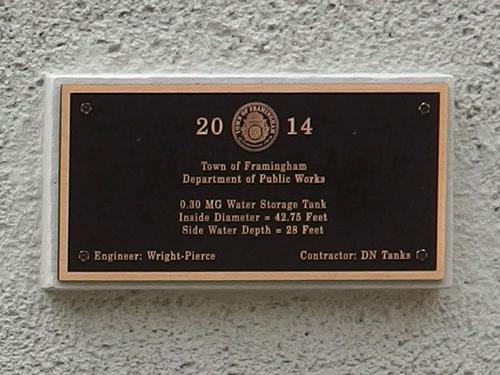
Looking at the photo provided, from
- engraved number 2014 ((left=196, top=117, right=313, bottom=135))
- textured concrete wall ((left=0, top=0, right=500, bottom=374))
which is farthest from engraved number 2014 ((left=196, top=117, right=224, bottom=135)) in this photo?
textured concrete wall ((left=0, top=0, right=500, bottom=374))

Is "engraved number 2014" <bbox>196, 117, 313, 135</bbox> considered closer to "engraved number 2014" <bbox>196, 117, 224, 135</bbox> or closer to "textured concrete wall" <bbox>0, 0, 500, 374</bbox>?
"engraved number 2014" <bbox>196, 117, 224, 135</bbox>

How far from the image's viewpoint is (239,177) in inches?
78.2

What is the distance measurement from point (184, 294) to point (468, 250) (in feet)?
2.03

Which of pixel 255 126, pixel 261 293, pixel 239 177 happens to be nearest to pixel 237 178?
pixel 239 177

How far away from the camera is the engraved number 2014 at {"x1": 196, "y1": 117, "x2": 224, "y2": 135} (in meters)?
1.98

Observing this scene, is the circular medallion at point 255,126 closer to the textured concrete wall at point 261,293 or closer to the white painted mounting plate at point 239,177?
the white painted mounting plate at point 239,177

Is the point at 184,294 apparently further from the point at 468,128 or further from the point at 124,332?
the point at 468,128

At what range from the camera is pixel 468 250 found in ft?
6.79

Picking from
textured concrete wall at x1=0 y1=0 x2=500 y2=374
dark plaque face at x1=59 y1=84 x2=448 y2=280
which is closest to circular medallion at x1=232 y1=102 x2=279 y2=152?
dark plaque face at x1=59 y1=84 x2=448 y2=280

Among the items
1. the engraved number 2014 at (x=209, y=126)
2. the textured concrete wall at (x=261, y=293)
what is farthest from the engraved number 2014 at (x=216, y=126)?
the textured concrete wall at (x=261, y=293)

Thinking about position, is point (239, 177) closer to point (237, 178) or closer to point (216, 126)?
point (237, 178)

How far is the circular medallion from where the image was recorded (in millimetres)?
1985

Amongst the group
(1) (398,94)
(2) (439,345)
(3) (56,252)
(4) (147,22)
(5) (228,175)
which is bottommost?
(2) (439,345)

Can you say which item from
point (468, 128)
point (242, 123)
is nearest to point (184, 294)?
point (242, 123)
